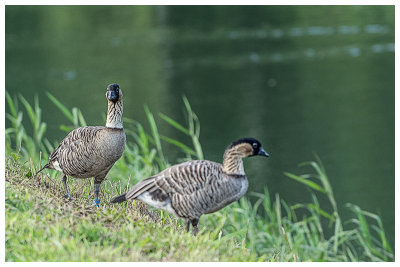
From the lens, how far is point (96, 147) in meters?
5.46

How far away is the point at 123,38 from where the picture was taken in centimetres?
3797

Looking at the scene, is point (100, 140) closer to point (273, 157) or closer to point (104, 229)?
point (104, 229)

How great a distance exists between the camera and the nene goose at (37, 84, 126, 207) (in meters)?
5.36

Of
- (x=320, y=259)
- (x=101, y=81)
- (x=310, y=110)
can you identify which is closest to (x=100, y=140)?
(x=320, y=259)

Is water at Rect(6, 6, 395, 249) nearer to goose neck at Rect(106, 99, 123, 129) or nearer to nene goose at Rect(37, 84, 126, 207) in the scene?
nene goose at Rect(37, 84, 126, 207)

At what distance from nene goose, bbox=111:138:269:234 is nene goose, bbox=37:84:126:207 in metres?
0.51

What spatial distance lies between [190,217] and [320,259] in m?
3.86

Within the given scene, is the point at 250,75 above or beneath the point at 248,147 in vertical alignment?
beneath

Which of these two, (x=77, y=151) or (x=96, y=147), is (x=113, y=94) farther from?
(x=77, y=151)

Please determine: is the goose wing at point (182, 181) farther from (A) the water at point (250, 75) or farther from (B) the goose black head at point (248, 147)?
(A) the water at point (250, 75)

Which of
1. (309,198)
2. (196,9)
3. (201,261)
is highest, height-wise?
(196,9)

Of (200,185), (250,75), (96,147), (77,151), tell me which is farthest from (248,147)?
(250,75)

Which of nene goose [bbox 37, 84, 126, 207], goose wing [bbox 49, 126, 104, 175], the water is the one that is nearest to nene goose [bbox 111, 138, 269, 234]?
nene goose [bbox 37, 84, 126, 207]

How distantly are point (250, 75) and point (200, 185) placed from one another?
2588cm
